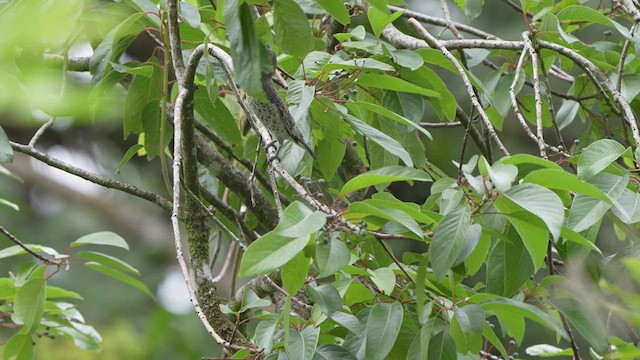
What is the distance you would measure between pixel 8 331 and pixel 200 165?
5.19 ft

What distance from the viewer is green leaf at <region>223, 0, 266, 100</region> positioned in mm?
902

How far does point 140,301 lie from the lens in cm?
282

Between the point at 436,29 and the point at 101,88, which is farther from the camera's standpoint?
the point at 436,29

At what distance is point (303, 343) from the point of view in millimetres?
1006

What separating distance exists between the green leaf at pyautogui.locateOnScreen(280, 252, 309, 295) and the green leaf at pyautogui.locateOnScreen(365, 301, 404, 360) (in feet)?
0.50

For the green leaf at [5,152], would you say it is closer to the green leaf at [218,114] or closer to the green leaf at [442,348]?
the green leaf at [218,114]

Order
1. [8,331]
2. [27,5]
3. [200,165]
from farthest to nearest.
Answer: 1. [8,331]
2. [200,165]
3. [27,5]

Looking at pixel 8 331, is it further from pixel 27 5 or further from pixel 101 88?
pixel 27 5

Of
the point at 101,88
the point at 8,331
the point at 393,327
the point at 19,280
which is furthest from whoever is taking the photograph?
the point at 8,331

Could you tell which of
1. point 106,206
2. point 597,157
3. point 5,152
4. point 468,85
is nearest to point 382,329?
point 597,157

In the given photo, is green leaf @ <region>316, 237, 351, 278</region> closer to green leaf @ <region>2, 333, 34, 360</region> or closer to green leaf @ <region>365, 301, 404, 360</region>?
green leaf @ <region>365, 301, 404, 360</region>

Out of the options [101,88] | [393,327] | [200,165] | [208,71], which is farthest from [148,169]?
[393,327]

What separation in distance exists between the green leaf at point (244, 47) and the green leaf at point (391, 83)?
36 centimetres

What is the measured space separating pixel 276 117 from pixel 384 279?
398 millimetres
